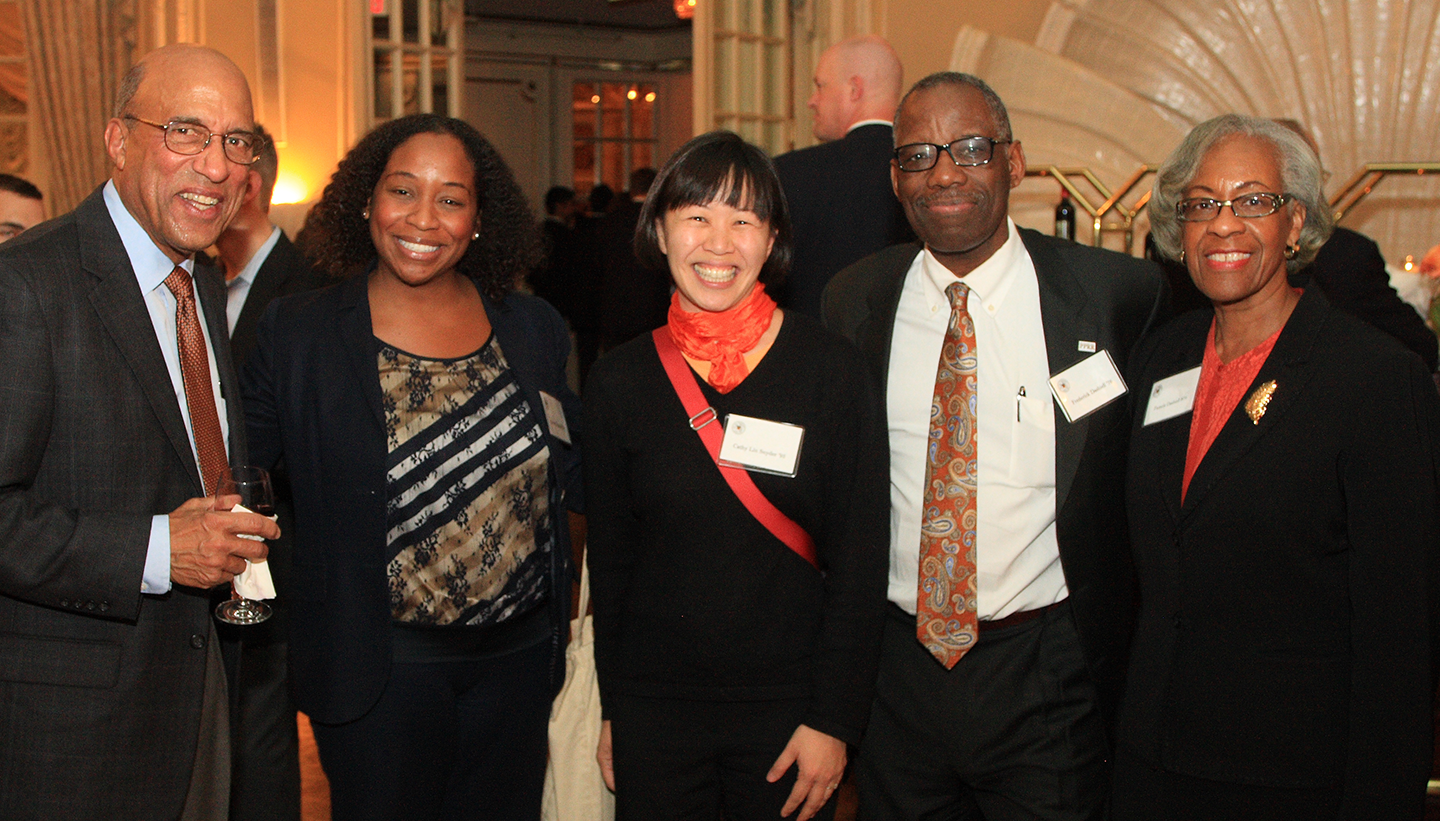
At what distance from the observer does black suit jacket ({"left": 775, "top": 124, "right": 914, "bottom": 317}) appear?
3.52m

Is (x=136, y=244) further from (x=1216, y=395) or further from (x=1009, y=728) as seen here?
(x=1216, y=395)

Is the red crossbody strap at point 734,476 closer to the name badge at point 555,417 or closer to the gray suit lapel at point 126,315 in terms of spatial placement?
the name badge at point 555,417

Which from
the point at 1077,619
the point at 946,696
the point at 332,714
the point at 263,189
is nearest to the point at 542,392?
the point at 332,714

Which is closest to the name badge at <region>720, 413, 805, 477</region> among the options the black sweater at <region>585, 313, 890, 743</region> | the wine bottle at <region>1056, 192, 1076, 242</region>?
the black sweater at <region>585, 313, 890, 743</region>

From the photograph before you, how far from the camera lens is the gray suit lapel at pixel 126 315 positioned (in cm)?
161

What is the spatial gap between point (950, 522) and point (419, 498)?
94cm

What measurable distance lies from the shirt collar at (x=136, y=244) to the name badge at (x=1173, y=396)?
167cm

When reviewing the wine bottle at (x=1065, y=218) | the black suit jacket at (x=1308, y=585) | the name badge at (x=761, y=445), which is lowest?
the black suit jacket at (x=1308, y=585)

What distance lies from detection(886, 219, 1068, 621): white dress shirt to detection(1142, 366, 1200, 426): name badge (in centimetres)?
17

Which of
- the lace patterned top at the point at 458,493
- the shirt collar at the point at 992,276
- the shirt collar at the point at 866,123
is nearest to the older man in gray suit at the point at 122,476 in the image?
the lace patterned top at the point at 458,493

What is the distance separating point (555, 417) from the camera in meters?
2.13

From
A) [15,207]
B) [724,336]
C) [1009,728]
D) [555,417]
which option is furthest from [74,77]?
[1009,728]

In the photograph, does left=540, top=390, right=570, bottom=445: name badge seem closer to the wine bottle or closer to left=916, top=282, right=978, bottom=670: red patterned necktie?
left=916, top=282, right=978, bottom=670: red patterned necktie

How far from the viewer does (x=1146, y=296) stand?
2.02 metres
